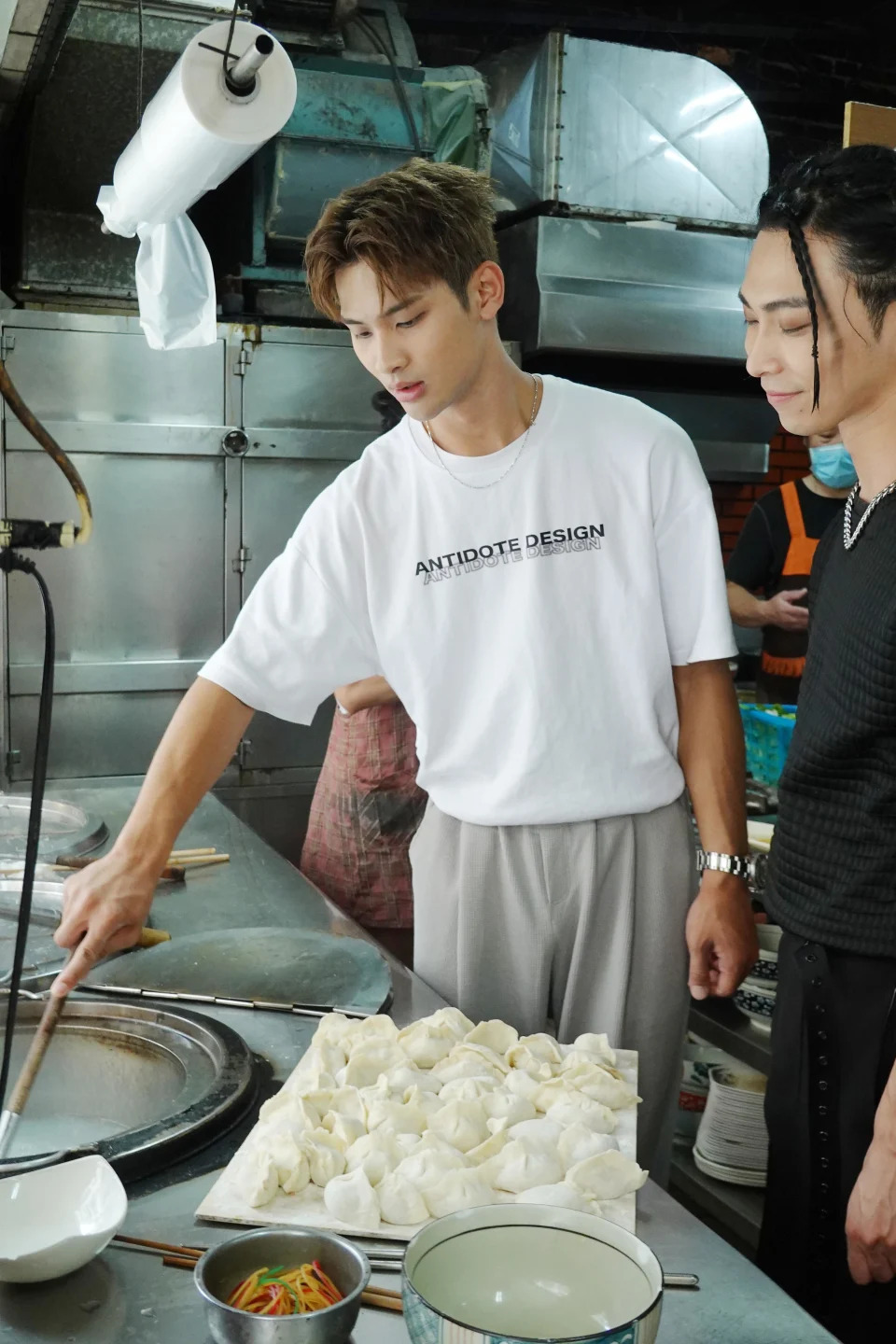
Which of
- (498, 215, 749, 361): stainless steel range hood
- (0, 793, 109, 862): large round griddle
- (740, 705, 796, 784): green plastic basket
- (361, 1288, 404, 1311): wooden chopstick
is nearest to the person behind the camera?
(361, 1288, 404, 1311): wooden chopstick

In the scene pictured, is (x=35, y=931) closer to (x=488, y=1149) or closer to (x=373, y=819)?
(x=488, y=1149)

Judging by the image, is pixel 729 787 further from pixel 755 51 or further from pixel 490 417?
pixel 755 51

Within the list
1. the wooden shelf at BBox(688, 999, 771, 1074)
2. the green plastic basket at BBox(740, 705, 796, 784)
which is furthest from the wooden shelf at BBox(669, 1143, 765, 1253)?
the green plastic basket at BBox(740, 705, 796, 784)

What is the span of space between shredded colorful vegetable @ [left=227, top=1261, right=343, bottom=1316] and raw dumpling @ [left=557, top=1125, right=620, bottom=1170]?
0.87ft

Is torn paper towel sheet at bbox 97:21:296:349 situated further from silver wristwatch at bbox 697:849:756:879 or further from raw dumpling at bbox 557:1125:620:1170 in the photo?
raw dumpling at bbox 557:1125:620:1170

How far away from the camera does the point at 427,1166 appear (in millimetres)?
1041

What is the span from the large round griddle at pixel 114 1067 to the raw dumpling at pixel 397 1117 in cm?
17

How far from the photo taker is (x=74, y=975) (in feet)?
4.56

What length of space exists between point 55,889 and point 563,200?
11.1ft

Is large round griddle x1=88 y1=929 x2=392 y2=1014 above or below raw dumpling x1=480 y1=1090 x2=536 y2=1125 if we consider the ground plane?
below

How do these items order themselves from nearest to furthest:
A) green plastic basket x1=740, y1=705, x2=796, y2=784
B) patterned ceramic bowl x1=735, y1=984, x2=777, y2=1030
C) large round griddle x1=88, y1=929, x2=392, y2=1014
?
large round griddle x1=88, y1=929, x2=392, y2=1014, patterned ceramic bowl x1=735, y1=984, x2=777, y2=1030, green plastic basket x1=740, y1=705, x2=796, y2=784

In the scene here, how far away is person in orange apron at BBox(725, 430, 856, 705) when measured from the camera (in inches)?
150

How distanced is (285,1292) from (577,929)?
3.05 ft

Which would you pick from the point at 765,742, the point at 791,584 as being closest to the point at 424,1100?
the point at 765,742
